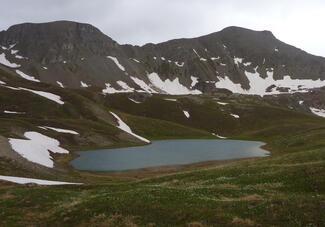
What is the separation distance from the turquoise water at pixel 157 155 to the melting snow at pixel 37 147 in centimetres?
570

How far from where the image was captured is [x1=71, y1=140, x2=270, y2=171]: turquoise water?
93.7 metres

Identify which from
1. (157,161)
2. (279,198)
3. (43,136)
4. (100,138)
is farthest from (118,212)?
(100,138)

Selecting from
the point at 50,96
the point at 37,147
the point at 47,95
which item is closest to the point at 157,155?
the point at 37,147

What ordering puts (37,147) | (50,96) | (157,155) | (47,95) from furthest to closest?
(47,95)
(50,96)
(157,155)
(37,147)

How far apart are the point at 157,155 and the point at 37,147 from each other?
29017 mm

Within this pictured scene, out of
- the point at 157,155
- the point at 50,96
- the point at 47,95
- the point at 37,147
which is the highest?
the point at 47,95

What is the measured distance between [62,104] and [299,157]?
11514cm

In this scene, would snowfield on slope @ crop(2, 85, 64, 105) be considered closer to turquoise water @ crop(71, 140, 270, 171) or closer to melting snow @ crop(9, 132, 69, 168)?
turquoise water @ crop(71, 140, 270, 171)

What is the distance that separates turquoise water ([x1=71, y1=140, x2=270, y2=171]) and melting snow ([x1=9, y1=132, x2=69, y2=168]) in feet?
18.7

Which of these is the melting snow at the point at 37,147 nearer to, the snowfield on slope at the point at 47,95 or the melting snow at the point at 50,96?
the melting snow at the point at 50,96

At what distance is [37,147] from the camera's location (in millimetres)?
94312

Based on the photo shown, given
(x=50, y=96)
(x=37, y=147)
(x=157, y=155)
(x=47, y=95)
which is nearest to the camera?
(x=37, y=147)

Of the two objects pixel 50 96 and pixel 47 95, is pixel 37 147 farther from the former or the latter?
pixel 47 95

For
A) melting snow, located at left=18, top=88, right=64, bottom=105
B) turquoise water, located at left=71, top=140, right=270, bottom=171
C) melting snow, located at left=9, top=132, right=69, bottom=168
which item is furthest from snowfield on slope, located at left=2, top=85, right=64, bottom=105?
melting snow, located at left=9, top=132, right=69, bottom=168
